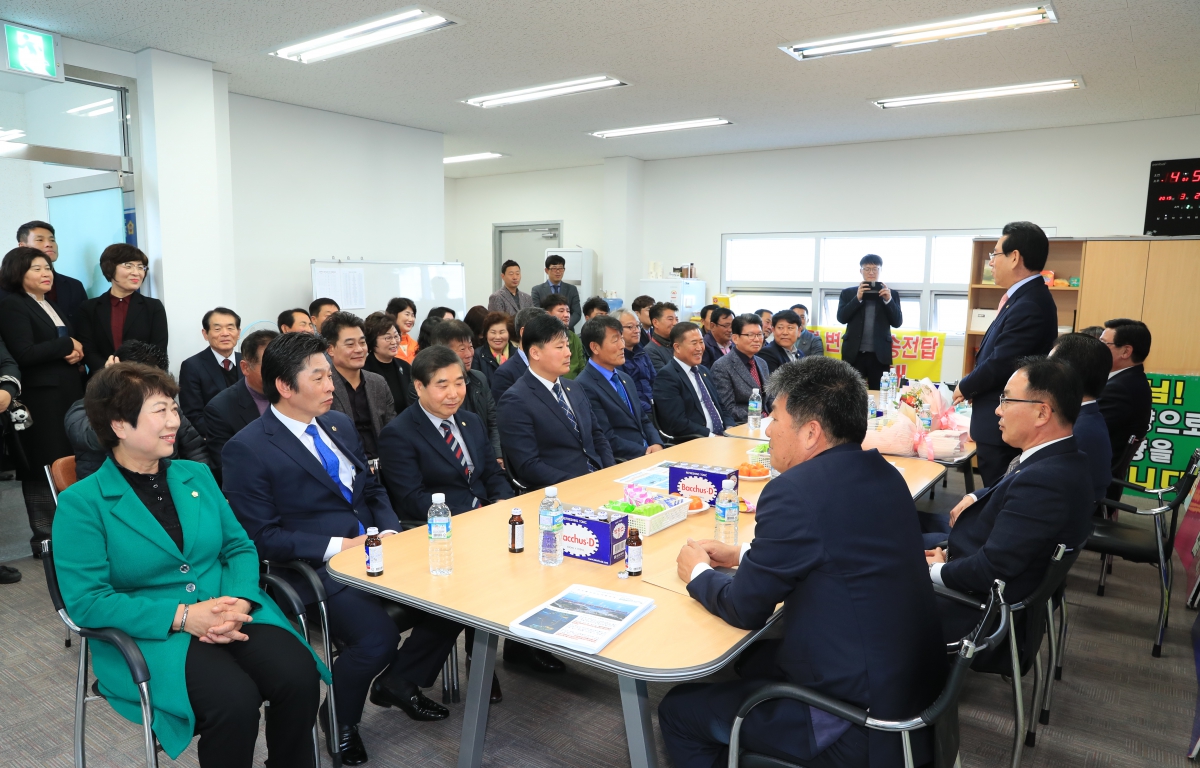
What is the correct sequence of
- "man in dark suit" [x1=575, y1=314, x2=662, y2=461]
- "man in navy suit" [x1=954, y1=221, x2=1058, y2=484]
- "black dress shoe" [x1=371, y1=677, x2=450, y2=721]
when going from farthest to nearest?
1. "man in dark suit" [x1=575, y1=314, x2=662, y2=461]
2. "man in navy suit" [x1=954, y1=221, x2=1058, y2=484]
3. "black dress shoe" [x1=371, y1=677, x2=450, y2=721]

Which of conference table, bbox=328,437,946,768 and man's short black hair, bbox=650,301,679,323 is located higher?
man's short black hair, bbox=650,301,679,323

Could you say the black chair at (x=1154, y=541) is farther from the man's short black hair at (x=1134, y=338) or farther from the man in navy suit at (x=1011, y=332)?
the man's short black hair at (x=1134, y=338)

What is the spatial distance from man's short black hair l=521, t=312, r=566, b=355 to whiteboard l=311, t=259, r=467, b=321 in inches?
168

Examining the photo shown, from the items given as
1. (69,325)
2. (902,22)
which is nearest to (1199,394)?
(902,22)

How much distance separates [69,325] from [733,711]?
498 cm

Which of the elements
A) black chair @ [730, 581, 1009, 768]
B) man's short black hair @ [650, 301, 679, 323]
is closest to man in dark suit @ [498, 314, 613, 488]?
black chair @ [730, 581, 1009, 768]

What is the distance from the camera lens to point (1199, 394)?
6.25 meters

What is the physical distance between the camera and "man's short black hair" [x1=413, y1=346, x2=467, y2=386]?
10.0 feet

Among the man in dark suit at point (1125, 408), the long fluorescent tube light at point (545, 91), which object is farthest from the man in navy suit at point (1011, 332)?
the long fluorescent tube light at point (545, 91)

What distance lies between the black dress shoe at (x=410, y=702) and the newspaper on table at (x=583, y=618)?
1.06 metres

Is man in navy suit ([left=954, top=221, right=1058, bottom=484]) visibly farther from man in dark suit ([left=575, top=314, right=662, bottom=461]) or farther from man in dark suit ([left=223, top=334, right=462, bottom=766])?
man in dark suit ([left=223, top=334, right=462, bottom=766])

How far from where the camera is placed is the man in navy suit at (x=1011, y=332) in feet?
12.0

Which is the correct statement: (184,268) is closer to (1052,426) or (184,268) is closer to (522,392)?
(522,392)

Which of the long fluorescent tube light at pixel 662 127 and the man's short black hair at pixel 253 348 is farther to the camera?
the long fluorescent tube light at pixel 662 127
